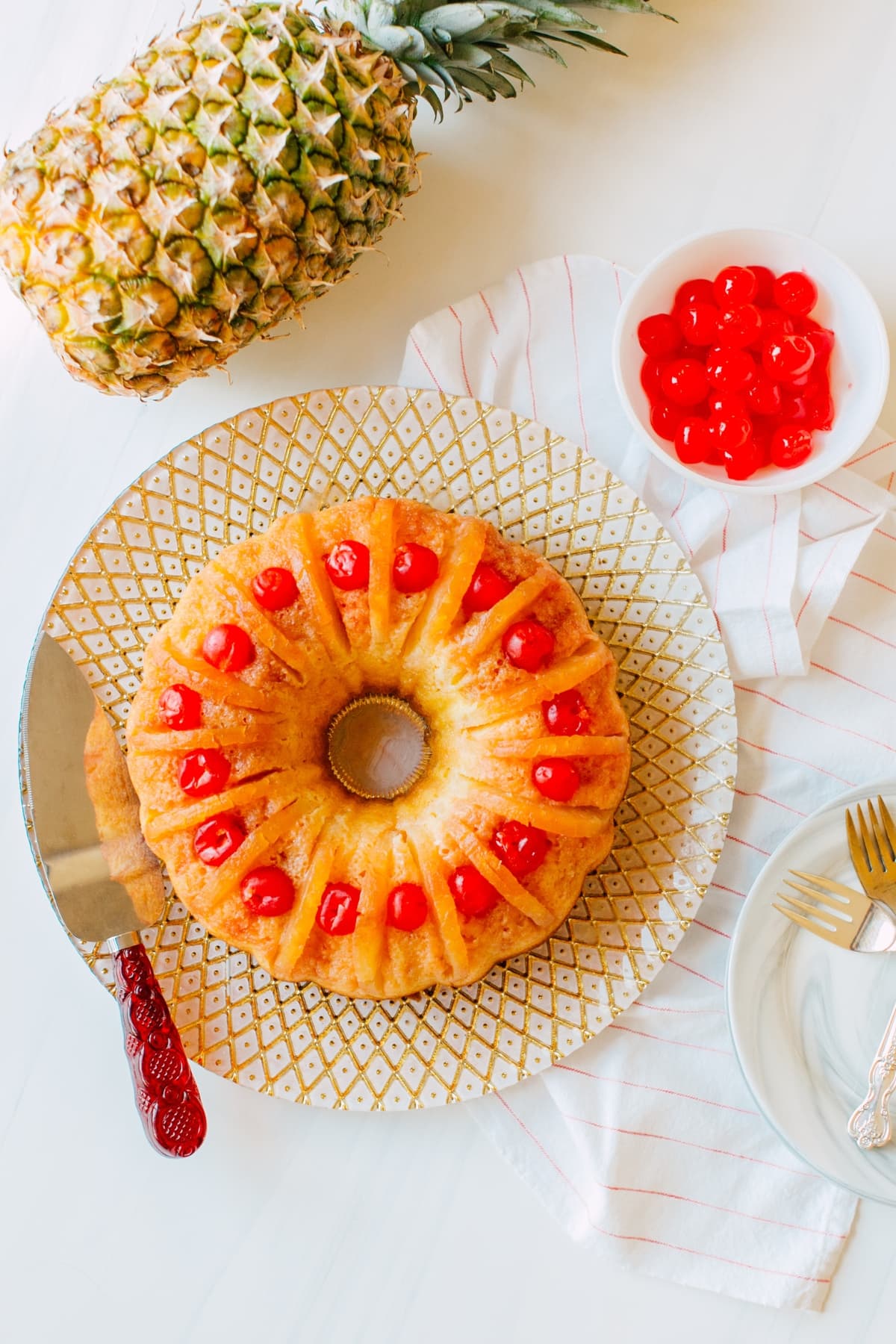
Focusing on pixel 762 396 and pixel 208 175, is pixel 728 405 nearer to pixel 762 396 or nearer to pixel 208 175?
pixel 762 396

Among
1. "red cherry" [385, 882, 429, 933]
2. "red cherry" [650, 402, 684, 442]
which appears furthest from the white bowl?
"red cherry" [385, 882, 429, 933]

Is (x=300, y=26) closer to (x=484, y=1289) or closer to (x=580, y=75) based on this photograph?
(x=580, y=75)

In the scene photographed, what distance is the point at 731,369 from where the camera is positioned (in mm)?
2254

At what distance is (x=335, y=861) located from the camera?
219 cm

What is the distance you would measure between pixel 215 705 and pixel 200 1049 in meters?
0.83

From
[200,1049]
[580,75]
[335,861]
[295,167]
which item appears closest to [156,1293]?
[200,1049]

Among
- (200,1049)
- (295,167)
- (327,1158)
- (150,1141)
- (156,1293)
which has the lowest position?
(156,1293)

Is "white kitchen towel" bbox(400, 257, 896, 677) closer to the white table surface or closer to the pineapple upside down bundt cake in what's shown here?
the white table surface

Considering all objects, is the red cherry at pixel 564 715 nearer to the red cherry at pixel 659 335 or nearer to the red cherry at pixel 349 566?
the red cherry at pixel 349 566

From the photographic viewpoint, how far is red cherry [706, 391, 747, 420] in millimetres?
2256

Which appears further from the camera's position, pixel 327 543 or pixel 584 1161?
pixel 584 1161

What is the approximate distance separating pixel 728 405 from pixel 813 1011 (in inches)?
55.9

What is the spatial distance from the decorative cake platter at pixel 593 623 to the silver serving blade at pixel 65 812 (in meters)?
0.09

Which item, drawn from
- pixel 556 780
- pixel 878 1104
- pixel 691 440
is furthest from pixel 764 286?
pixel 878 1104
